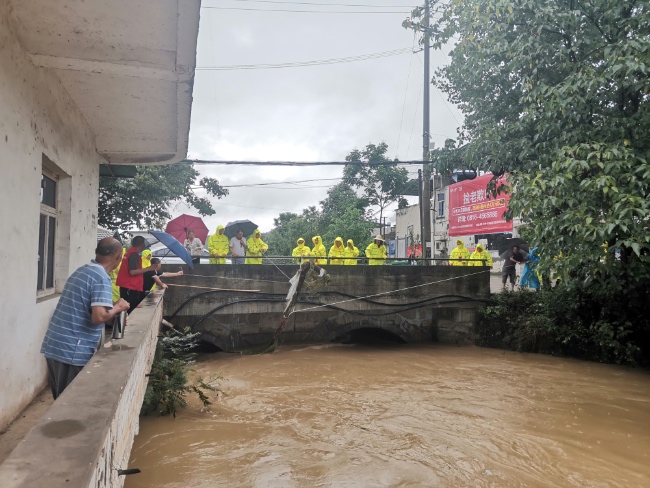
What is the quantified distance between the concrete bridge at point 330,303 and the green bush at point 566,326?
25.7 inches

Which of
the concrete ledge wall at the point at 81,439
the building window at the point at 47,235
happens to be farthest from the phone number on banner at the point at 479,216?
the concrete ledge wall at the point at 81,439

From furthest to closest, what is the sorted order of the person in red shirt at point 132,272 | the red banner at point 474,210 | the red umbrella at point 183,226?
the red banner at point 474,210
the red umbrella at point 183,226
the person in red shirt at point 132,272

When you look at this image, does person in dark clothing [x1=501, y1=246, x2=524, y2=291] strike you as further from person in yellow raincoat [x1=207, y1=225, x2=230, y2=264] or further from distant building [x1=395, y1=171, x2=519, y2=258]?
person in yellow raincoat [x1=207, y1=225, x2=230, y2=264]

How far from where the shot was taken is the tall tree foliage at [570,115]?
6754 millimetres

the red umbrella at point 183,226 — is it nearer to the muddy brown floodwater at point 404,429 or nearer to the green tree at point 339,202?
the muddy brown floodwater at point 404,429

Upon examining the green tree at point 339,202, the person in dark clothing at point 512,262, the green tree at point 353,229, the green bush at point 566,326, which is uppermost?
the green tree at point 339,202

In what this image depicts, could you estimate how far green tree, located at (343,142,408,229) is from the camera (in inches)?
1053

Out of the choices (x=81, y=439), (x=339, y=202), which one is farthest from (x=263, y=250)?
(x=339, y=202)

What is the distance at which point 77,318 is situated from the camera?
2941mm

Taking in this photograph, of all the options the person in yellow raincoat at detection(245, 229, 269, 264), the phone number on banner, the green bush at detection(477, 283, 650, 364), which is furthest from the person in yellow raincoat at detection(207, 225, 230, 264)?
the phone number on banner

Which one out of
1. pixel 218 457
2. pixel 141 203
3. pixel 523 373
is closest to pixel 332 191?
pixel 141 203

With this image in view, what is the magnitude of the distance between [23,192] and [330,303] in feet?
26.6

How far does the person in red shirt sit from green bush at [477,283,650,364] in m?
7.51

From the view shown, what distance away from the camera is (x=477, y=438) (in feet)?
18.2
